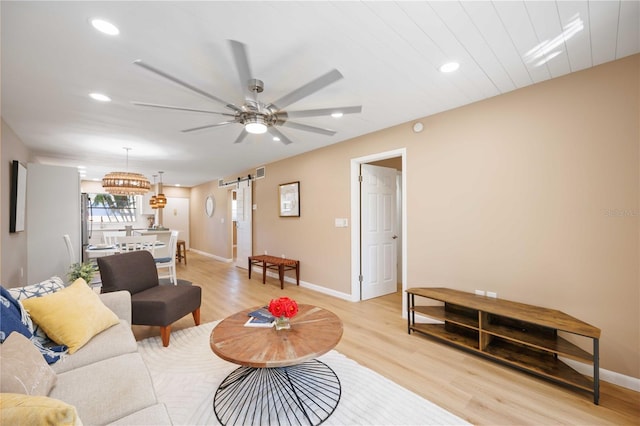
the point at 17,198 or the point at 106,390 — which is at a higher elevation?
the point at 17,198

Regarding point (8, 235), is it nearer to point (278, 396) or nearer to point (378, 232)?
point (278, 396)

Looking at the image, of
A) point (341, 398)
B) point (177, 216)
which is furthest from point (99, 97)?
point (177, 216)

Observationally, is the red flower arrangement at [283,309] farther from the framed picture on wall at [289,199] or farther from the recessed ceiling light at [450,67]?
the framed picture on wall at [289,199]

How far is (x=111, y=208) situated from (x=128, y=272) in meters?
7.26

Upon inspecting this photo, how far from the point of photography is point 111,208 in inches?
334

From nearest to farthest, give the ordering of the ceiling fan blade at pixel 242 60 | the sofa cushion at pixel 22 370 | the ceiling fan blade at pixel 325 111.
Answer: the sofa cushion at pixel 22 370, the ceiling fan blade at pixel 242 60, the ceiling fan blade at pixel 325 111

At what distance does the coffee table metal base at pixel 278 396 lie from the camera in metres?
1.72

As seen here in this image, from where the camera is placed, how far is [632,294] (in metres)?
2.00

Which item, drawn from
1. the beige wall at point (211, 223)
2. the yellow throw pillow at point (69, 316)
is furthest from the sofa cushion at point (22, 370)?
the beige wall at point (211, 223)

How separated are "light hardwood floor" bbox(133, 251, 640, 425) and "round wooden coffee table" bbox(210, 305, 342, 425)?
0.61 m

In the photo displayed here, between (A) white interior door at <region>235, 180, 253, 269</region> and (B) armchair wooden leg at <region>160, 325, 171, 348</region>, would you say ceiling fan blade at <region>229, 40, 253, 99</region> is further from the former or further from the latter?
(A) white interior door at <region>235, 180, 253, 269</region>

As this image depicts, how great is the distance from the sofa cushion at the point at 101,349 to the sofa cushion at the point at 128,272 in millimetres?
957

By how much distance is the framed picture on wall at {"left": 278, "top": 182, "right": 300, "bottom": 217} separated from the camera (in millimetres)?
5176

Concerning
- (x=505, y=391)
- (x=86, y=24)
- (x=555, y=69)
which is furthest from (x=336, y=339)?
(x=555, y=69)
